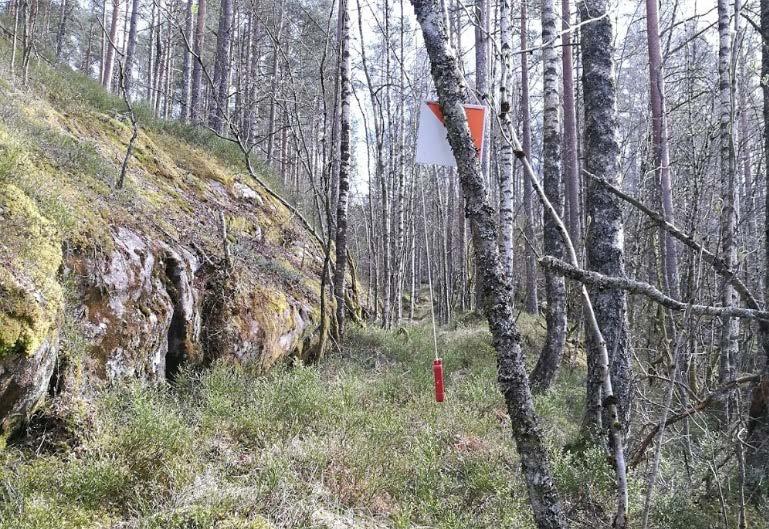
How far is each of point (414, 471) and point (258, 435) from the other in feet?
3.75

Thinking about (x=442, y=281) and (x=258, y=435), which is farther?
(x=442, y=281)

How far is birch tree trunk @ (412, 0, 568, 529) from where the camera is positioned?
6.36ft

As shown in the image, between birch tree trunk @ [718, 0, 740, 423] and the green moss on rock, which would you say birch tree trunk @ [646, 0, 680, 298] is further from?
the green moss on rock

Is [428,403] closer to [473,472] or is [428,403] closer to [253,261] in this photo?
[473,472]

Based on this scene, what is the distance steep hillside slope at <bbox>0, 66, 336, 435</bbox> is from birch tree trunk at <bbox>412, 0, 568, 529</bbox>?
227cm

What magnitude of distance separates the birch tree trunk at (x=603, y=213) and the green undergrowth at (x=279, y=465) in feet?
1.84

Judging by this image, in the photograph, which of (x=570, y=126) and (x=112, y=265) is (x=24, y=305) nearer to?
(x=112, y=265)

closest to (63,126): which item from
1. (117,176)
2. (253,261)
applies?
(117,176)

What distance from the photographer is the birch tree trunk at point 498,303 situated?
1938 mm

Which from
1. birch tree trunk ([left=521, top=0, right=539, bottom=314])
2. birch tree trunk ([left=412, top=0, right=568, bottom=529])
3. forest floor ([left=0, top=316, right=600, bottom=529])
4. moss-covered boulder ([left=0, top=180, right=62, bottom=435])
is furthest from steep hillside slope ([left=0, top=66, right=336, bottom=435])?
birch tree trunk ([left=521, top=0, right=539, bottom=314])

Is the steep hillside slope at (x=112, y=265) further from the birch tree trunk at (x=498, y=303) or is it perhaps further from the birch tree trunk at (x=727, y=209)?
the birch tree trunk at (x=727, y=209)

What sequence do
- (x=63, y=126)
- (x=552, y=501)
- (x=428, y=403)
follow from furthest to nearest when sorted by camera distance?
(x=63, y=126)
(x=428, y=403)
(x=552, y=501)

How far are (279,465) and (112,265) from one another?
77.4 inches

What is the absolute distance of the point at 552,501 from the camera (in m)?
1.92
